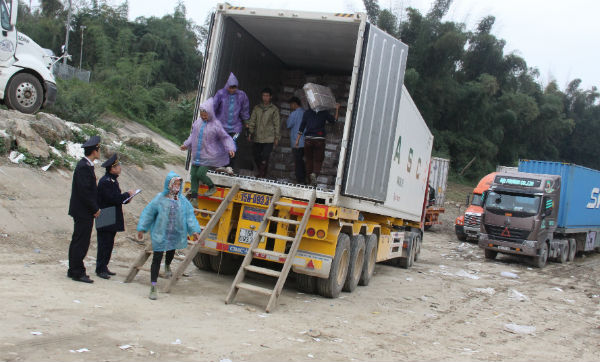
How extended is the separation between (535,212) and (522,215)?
34 cm

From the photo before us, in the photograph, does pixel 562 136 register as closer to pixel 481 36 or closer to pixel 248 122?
pixel 481 36

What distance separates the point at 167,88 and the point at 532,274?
25.0 metres

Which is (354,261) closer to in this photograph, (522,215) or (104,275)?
(104,275)

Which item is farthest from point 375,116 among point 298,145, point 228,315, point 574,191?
point 574,191

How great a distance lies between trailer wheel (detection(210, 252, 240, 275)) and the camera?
8.84m

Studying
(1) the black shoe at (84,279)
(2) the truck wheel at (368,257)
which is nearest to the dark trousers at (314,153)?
(2) the truck wheel at (368,257)

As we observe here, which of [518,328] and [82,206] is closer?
[82,206]

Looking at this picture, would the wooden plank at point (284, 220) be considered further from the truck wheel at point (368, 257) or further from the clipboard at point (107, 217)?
the truck wheel at point (368, 257)

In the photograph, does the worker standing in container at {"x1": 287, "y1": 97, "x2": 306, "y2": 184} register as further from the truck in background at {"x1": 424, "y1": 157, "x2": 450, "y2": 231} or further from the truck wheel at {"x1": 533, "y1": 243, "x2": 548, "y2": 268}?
the truck in background at {"x1": 424, "y1": 157, "x2": 450, "y2": 231}

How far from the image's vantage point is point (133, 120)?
2291cm

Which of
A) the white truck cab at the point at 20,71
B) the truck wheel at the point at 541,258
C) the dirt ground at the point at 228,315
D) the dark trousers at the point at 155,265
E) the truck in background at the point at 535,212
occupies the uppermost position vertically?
the white truck cab at the point at 20,71

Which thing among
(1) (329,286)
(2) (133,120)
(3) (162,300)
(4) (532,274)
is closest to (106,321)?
(3) (162,300)

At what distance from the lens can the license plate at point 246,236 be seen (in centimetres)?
775

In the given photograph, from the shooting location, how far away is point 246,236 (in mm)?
7770
